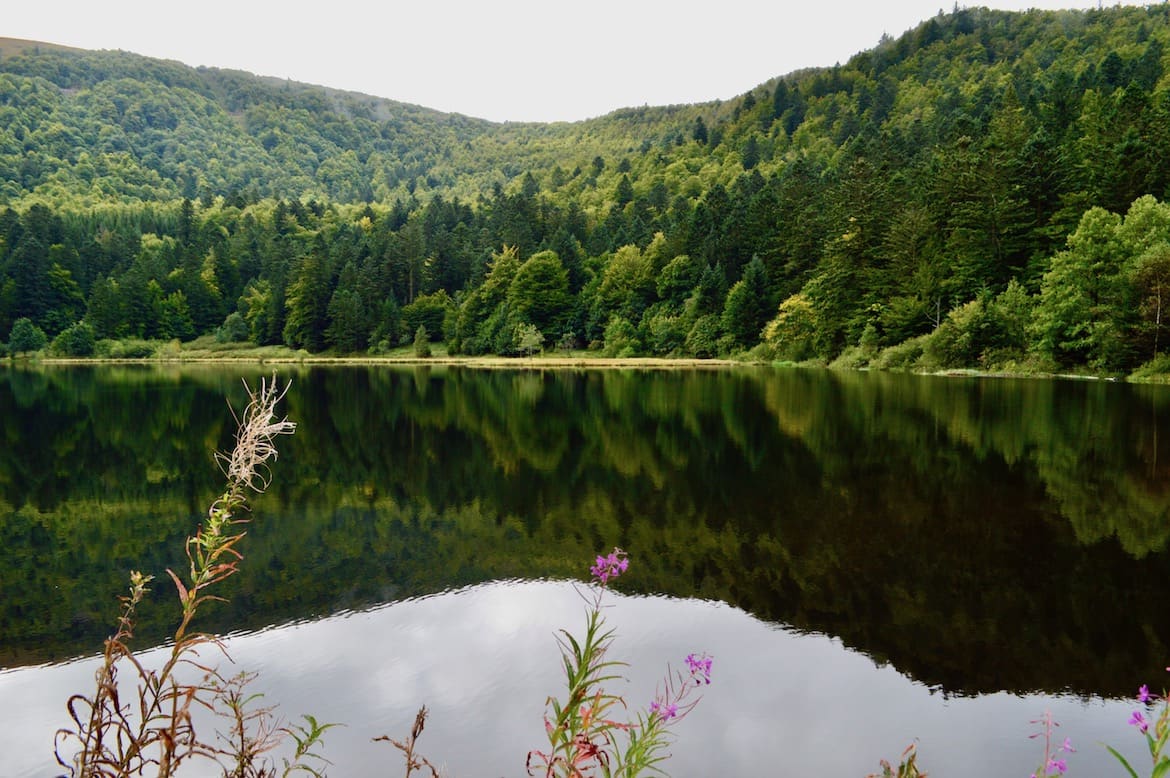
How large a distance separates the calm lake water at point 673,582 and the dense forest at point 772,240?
118ft

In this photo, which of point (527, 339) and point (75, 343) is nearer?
point (527, 339)

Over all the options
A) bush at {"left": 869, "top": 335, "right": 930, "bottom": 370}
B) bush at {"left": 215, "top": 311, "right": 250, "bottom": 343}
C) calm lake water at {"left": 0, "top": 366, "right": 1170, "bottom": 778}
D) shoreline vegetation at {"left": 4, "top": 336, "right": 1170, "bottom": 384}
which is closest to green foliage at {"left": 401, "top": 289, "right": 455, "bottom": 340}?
shoreline vegetation at {"left": 4, "top": 336, "right": 1170, "bottom": 384}

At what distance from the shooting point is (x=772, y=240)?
85.4 metres

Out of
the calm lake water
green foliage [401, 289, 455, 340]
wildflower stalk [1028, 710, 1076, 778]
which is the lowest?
green foliage [401, 289, 455, 340]

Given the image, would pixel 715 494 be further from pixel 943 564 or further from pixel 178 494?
pixel 178 494

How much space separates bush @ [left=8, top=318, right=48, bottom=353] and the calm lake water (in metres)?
95.6

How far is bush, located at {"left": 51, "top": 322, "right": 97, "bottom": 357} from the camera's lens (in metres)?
101

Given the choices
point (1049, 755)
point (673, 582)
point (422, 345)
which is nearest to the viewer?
point (1049, 755)

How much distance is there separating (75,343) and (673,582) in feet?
369

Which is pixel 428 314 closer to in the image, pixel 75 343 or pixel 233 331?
pixel 233 331

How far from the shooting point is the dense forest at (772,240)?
2183 inches

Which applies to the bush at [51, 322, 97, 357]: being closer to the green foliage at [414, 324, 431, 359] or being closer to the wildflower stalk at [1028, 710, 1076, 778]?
the green foliage at [414, 324, 431, 359]

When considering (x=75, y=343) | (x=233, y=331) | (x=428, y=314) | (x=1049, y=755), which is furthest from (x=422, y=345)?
(x=1049, y=755)

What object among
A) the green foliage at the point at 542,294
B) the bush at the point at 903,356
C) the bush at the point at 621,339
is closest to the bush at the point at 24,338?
the green foliage at the point at 542,294
